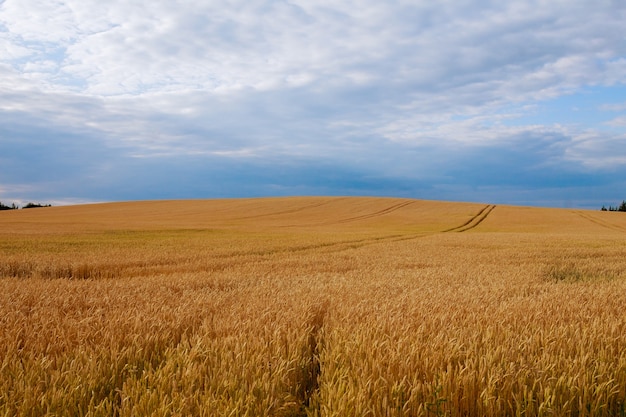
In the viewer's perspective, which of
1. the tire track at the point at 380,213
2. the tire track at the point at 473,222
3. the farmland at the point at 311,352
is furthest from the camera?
the tire track at the point at 380,213

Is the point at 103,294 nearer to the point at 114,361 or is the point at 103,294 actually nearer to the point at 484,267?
the point at 114,361

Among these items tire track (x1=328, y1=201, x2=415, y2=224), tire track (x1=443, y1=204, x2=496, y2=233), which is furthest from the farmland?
tire track (x1=328, y1=201, x2=415, y2=224)

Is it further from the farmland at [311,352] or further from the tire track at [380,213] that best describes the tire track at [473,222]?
the farmland at [311,352]

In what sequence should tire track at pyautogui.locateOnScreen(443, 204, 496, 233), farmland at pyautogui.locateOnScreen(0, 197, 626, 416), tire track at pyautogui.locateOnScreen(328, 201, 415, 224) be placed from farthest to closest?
tire track at pyautogui.locateOnScreen(328, 201, 415, 224), tire track at pyautogui.locateOnScreen(443, 204, 496, 233), farmland at pyautogui.locateOnScreen(0, 197, 626, 416)

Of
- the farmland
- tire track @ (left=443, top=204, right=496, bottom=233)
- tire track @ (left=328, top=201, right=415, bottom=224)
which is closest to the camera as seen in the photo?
the farmland

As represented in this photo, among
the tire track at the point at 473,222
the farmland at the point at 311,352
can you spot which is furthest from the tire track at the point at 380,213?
the farmland at the point at 311,352

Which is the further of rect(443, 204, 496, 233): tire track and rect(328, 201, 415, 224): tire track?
rect(328, 201, 415, 224): tire track

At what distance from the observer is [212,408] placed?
2.75 m

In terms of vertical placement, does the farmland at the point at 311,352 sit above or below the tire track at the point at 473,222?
above

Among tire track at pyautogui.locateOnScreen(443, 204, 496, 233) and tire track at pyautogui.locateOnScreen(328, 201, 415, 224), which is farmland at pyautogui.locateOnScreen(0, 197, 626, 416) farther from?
tire track at pyautogui.locateOnScreen(328, 201, 415, 224)

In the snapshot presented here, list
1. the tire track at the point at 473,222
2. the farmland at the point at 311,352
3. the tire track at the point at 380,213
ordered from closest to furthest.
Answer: the farmland at the point at 311,352 < the tire track at the point at 473,222 < the tire track at the point at 380,213

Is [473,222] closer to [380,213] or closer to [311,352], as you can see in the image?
[380,213]

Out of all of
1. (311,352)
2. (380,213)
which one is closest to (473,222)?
(380,213)

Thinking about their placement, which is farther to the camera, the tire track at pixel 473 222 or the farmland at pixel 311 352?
the tire track at pixel 473 222
